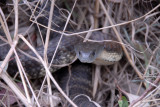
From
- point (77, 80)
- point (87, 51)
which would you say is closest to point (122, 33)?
point (87, 51)

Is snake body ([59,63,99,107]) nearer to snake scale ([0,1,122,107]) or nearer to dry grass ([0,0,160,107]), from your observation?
snake scale ([0,1,122,107])

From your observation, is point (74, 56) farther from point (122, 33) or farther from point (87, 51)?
point (122, 33)

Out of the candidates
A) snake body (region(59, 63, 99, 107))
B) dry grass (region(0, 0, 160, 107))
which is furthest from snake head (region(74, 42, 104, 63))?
snake body (region(59, 63, 99, 107))

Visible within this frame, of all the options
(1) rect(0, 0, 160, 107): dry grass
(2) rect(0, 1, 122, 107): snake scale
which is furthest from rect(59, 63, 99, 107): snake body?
(1) rect(0, 0, 160, 107): dry grass

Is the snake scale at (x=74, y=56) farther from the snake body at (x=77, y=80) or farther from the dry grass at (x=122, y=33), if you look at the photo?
the dry grass at (x=122, y=33)

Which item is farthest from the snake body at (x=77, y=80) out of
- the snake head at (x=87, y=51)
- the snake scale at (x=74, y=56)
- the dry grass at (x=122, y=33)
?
the snake head at (x=87, y=51)

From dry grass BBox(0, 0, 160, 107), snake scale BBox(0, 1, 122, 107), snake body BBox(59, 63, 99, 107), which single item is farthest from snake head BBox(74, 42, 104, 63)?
snake body BBox(59, 63, 99, 107)

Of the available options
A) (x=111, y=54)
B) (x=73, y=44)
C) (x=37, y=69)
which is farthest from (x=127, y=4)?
(x=37, y=69)

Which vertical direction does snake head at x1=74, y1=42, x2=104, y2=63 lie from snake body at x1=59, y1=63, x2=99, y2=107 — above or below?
above
